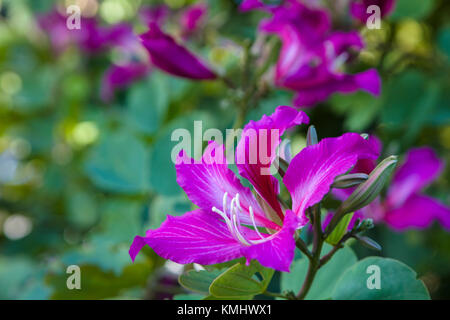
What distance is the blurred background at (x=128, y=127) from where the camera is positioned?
0.65m

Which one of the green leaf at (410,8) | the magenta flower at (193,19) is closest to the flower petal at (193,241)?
the green leaf at (410,8)

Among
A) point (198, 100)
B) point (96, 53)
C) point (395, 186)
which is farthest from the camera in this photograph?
point (96, 53)

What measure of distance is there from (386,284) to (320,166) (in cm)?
11

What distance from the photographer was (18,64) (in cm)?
130

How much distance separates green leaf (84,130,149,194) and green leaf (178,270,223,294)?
0.39 metres

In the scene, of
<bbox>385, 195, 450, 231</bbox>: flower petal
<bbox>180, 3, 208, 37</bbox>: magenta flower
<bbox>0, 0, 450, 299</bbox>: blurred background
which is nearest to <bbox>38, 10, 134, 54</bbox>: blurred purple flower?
<bbox>0, 0, 450, 299</bbox>: blurred background

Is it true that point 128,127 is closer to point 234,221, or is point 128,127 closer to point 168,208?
point 168,208

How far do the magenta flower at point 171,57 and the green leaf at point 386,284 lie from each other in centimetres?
31

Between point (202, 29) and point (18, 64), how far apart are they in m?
0.56

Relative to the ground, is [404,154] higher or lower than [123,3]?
lower
